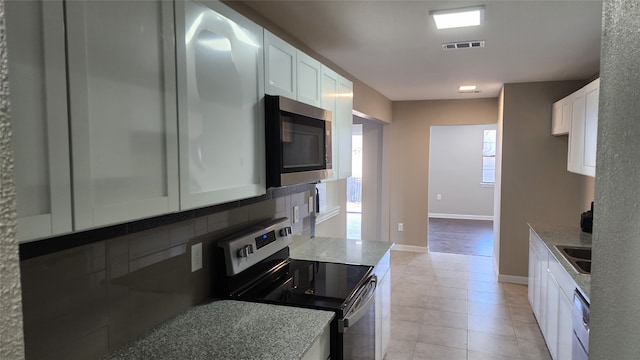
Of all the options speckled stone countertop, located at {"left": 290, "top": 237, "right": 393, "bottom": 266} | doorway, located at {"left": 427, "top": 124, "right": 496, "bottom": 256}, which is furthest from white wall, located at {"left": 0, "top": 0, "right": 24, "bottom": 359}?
doorway, located at {"left": 427, "top": 124, "right": 496, "bottom": 256}

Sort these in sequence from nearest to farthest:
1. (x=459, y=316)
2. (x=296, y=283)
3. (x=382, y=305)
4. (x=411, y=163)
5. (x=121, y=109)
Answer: (x=121, y=109), (x=296, y=283), (x=382, y=305), (x=459, y=316), (x=411, y=163)

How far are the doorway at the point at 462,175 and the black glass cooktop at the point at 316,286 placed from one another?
6745 millimetres

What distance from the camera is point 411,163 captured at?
638 centimetres

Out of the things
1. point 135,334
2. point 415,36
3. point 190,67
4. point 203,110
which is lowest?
point 135,334

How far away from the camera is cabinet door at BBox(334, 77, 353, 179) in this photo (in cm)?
281

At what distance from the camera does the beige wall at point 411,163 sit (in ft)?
20.4

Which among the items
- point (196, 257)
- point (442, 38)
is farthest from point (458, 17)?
point (196, 257)

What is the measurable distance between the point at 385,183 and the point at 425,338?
10.7 feet

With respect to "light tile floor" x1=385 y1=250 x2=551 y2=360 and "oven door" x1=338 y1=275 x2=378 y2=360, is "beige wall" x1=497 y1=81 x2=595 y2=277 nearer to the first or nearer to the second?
"light tile floor" x1=385 y1=250 x2=551 y2=360

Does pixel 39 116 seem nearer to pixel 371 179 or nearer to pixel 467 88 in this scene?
pixel 467 88

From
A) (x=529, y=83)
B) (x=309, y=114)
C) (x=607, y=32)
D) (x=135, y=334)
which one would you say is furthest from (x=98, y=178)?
(x=529, y=83)

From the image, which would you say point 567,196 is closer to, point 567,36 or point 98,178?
point 567,36

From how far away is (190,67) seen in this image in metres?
1.32

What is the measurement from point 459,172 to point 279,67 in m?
8.20
